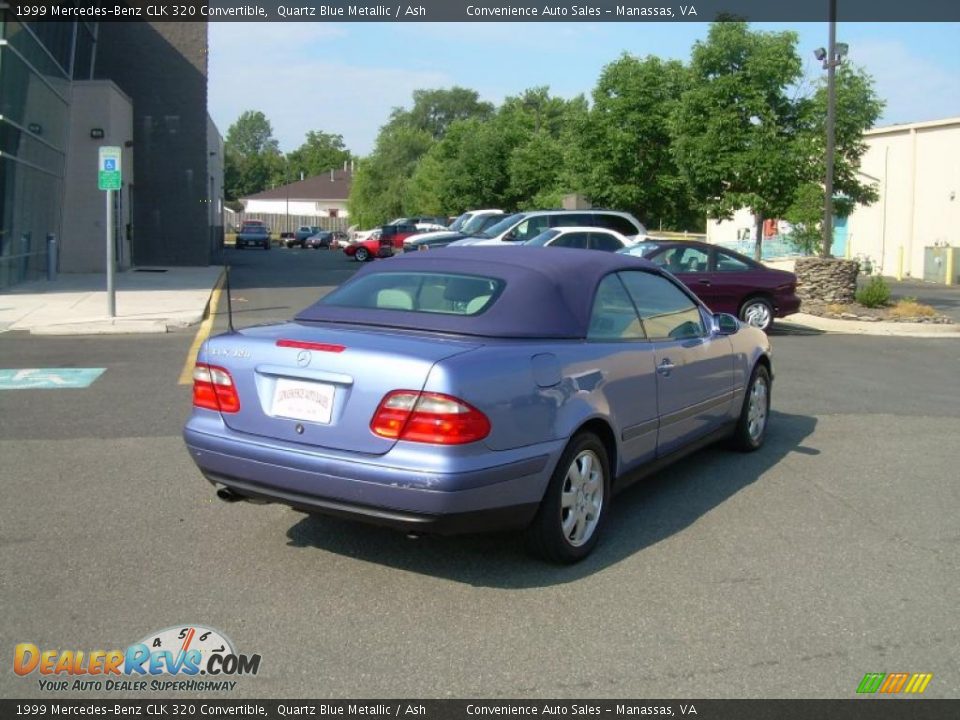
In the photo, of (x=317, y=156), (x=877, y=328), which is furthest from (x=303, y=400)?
(x=317, y=156)

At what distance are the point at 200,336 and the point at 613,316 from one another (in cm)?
1043

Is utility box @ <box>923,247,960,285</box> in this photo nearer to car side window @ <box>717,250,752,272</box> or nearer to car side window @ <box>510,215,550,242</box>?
car side window @ <box>510,215,550,242</box>

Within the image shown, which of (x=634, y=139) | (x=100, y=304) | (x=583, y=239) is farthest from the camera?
(x=634, y=139)

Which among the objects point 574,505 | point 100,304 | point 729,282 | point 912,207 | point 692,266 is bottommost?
point 574,505

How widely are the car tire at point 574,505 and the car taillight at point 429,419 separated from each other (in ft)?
2.10

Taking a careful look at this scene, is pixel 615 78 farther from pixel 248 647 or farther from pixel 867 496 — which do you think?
pixel 248 647

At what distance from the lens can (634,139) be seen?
28.6 m

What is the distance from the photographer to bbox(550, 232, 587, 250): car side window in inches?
746

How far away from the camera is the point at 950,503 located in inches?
262

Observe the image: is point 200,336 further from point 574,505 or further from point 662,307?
point 574,505

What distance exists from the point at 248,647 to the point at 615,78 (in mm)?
27482

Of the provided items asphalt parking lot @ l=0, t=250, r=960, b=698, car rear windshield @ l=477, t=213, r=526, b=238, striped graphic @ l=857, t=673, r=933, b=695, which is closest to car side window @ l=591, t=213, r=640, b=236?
car rear windshield @ l=477, t=213, r=526, b=238

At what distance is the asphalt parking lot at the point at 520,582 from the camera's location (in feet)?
13.5
